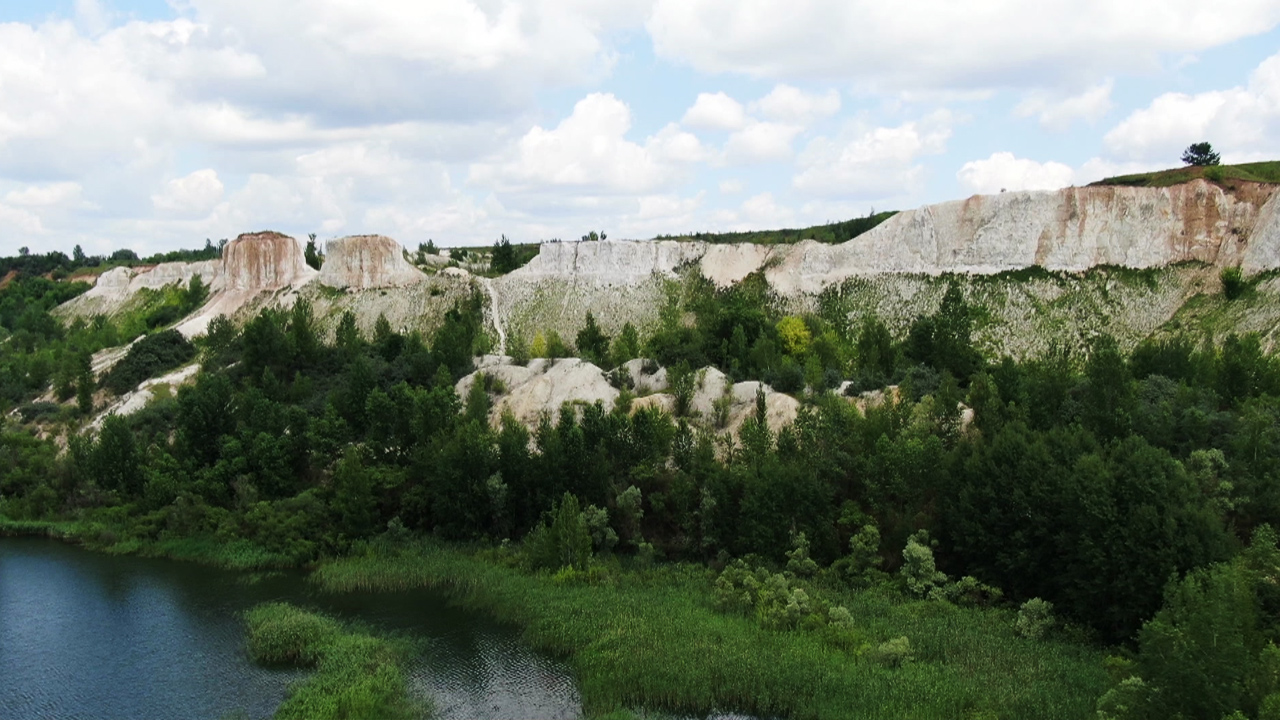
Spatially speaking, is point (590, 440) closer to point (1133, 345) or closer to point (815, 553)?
point (815, 553)

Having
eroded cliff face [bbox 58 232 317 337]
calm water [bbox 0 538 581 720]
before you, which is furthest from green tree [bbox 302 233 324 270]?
calm water [bbox 0 538 581 720]

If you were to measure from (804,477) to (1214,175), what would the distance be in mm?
52033

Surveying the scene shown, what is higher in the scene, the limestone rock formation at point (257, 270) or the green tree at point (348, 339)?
the limestone rock formation at point (257, 270)

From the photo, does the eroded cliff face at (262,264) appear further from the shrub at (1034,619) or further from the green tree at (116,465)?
the shrub at (1034,619)

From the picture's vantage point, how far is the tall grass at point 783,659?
26.3 m

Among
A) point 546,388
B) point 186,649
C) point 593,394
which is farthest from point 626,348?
point 186,649

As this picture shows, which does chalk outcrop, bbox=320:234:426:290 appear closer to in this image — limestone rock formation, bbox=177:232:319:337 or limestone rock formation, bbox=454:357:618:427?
limestone rock formation, bbox=177:232:319:337

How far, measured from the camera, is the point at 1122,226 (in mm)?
70812

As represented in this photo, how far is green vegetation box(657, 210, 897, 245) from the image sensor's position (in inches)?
3438

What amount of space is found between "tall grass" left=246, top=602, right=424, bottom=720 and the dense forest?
931 centimetres

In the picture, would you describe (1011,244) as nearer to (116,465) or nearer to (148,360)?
(116,465)

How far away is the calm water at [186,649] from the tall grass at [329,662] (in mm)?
700

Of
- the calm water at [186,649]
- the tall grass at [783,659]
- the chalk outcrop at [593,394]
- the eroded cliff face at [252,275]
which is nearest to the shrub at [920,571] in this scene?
the tall grass at [783,659]

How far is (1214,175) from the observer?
71.1 m
